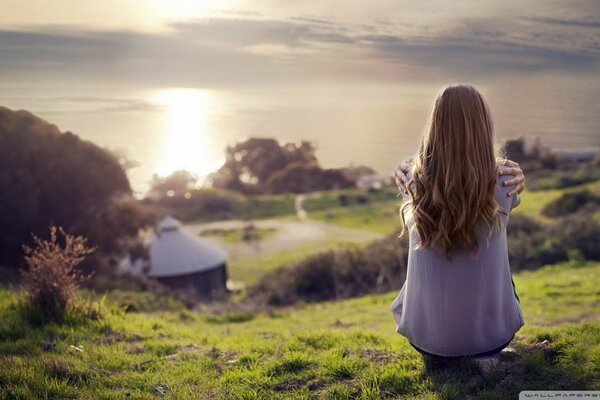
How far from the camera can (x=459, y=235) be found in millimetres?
2916

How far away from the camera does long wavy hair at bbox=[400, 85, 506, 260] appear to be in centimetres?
283

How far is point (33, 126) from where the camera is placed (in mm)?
9570

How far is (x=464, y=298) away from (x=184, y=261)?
53.6ft

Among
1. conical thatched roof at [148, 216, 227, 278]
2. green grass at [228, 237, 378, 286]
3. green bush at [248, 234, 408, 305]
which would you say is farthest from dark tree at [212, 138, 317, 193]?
green grass at [228, 237, 378, 286]

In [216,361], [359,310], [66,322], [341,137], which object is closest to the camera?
[216,361]

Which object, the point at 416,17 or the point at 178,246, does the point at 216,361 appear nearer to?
the point at 416,17

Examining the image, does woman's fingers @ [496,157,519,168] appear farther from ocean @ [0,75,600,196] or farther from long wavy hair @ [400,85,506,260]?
ocean @ [0,75,600,196]

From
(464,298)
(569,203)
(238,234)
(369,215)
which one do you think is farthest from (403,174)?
(369,215)

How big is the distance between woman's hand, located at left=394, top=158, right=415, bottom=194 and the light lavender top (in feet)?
0.63

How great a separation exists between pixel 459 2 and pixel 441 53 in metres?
0.54

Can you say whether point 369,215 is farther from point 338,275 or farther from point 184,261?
point 338,275

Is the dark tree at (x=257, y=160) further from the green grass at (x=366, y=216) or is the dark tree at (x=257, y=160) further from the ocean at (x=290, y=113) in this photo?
the green grass at (x=366, y=216)

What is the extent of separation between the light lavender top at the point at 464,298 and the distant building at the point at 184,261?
48.9 ft

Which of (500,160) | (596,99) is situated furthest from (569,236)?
(500,160)
